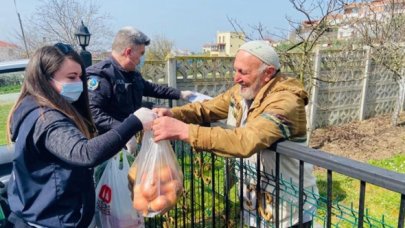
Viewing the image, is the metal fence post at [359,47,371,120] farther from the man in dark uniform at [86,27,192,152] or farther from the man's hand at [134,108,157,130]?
the man's hand at [134,108,157,130]

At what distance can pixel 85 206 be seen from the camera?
171 cm

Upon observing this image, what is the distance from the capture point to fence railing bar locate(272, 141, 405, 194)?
1037 mm

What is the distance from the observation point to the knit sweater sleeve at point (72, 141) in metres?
1.40

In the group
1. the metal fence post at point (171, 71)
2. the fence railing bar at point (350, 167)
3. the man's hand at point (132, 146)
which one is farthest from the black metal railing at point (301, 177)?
the metal fence post at point (171, 71)

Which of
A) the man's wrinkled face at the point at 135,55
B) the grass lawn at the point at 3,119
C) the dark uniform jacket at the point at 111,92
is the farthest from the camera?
the grass lawn at the point at 3,119

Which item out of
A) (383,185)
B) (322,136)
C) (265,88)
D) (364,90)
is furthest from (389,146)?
(383,185)

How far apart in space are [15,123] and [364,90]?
902 cm

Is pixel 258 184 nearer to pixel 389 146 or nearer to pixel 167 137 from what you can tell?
pixel 167 137

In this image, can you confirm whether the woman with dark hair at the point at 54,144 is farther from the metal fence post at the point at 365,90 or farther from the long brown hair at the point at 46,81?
the metal fence post at the point at 365,90

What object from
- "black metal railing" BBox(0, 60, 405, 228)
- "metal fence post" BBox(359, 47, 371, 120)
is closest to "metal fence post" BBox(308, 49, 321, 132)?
"metal fence post" BBox(359, 47, 371, 120)

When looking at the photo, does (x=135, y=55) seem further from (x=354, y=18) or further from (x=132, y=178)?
(x=354, y=18)

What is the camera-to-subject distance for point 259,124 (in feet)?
5.13

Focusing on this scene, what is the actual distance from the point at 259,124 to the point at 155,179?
22.2 inches

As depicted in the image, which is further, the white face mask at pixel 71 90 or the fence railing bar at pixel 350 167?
the white face mask at pixel 71 90
